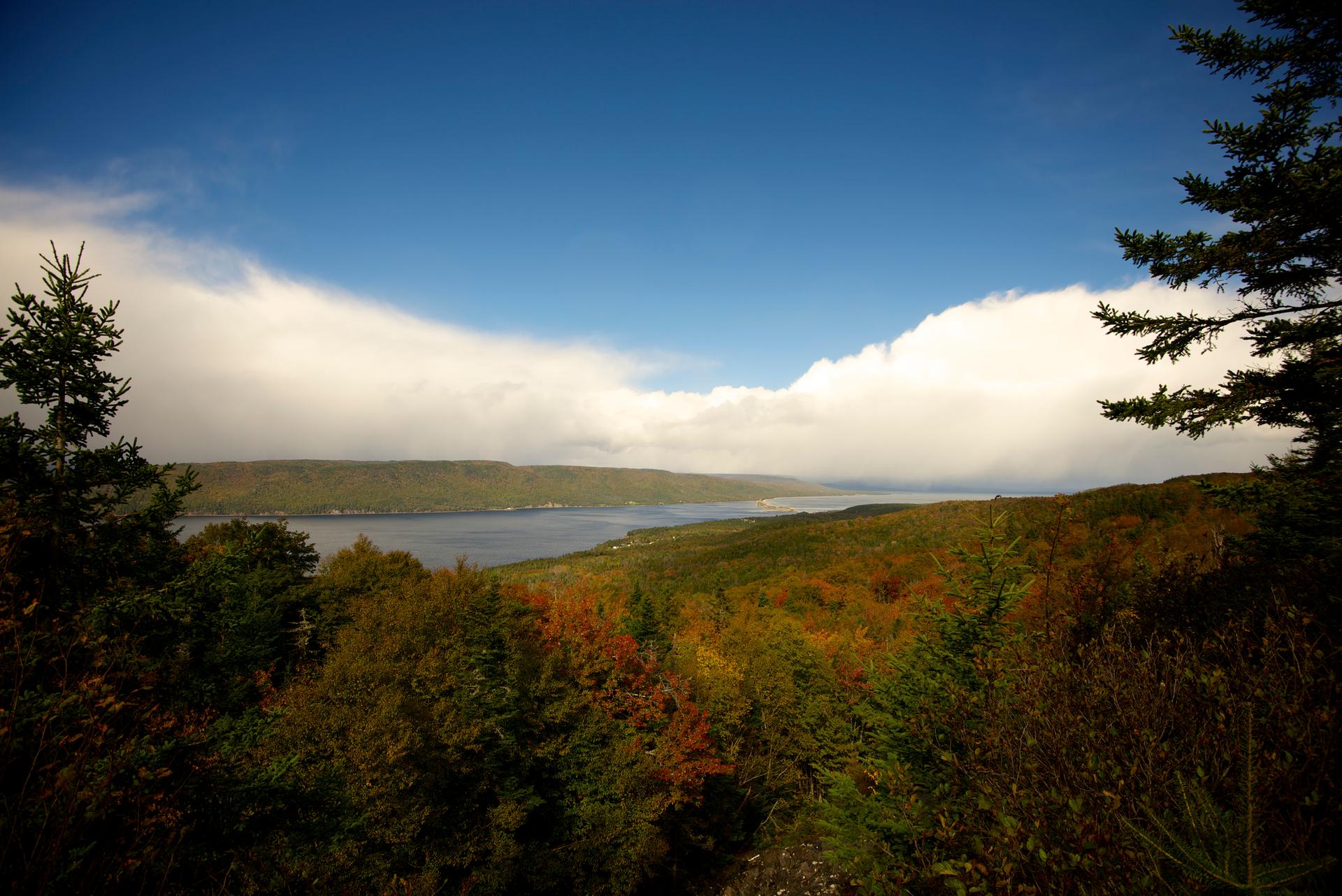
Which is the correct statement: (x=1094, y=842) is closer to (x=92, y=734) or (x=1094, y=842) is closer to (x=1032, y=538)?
(x=92, y=734)

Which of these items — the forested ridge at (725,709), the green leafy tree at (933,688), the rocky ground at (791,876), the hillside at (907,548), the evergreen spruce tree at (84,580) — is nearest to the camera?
the forested ridge at (725,709)

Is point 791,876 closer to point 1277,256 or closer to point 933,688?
point 933,688

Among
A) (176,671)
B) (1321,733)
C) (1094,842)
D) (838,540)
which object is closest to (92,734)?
(1094,842)

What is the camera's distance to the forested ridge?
4199 millimetres

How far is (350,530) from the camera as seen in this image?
593ft

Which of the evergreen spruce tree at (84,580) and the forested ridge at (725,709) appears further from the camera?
the evergreen spruce tree at (84,580)

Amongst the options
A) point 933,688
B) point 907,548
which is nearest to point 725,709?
point 933,688

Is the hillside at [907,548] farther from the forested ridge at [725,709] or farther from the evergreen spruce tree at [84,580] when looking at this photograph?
the evergreen spruce tree at [84,580]

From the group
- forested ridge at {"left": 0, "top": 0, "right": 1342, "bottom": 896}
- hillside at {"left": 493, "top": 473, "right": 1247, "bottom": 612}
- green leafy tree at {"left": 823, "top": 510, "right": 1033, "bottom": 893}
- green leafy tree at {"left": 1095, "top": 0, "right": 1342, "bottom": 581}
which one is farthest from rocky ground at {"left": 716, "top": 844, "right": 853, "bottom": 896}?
green leafy tree at {"left": 1095, "top": 0, "right": 1342, "bottom": 581}

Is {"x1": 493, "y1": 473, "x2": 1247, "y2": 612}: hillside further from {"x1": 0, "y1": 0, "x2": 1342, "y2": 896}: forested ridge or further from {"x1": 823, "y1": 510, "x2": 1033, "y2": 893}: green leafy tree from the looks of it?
{"x1": 0, "y1": 0, "x2": 1342, "y2": 896}: forested ridge

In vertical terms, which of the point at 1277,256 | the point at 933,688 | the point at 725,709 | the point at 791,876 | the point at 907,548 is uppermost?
the point at 1277,256

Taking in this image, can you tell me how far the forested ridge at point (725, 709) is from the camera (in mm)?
4199

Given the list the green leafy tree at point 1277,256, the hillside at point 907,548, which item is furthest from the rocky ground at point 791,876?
the green leafy tree at point 1277,256

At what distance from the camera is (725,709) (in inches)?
1015
